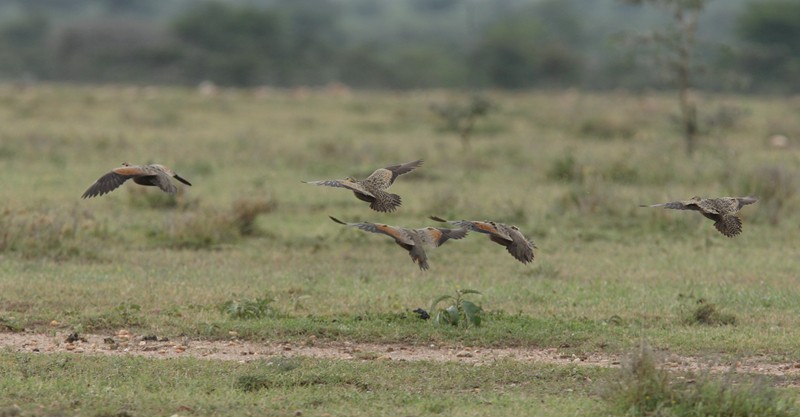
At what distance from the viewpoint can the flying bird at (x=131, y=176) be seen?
7.91 meters

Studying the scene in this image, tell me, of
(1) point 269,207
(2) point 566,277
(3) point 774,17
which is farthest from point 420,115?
(3) point 774,17

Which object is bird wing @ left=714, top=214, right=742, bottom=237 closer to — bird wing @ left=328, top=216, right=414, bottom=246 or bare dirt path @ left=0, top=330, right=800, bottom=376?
bare dirt path @ left=0, top=330, right=800, bottom=376

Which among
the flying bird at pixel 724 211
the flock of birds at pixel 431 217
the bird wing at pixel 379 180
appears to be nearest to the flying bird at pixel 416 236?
the flock of birds at pixel 431 217

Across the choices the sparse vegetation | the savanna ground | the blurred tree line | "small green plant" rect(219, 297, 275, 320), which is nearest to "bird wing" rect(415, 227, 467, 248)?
the savanna ground

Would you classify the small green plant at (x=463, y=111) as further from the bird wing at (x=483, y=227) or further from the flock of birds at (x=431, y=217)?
the bird wing at (x=483, y=227)

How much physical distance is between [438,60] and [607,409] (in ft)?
178

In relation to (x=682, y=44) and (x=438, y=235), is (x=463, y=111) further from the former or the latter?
(x=438, y=235)

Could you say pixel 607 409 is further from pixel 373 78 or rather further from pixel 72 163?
pixel 373 78

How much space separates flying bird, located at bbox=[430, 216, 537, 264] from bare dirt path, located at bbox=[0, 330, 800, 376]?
788 mm

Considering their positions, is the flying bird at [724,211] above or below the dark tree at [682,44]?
below

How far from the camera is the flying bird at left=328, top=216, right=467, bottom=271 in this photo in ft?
24.5

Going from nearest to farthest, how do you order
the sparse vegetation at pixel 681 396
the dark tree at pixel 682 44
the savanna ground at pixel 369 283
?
the sparse vegetation at pixel 681 396, the savanna ground at pixel 369 283, the dark tree at pixel 682 44

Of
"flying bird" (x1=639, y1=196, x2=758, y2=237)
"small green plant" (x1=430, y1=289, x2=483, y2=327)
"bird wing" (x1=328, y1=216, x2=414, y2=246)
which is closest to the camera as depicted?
"bird wing" (x1=328, y1=216, x2=414, y2=246)

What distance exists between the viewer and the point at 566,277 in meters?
11.1
